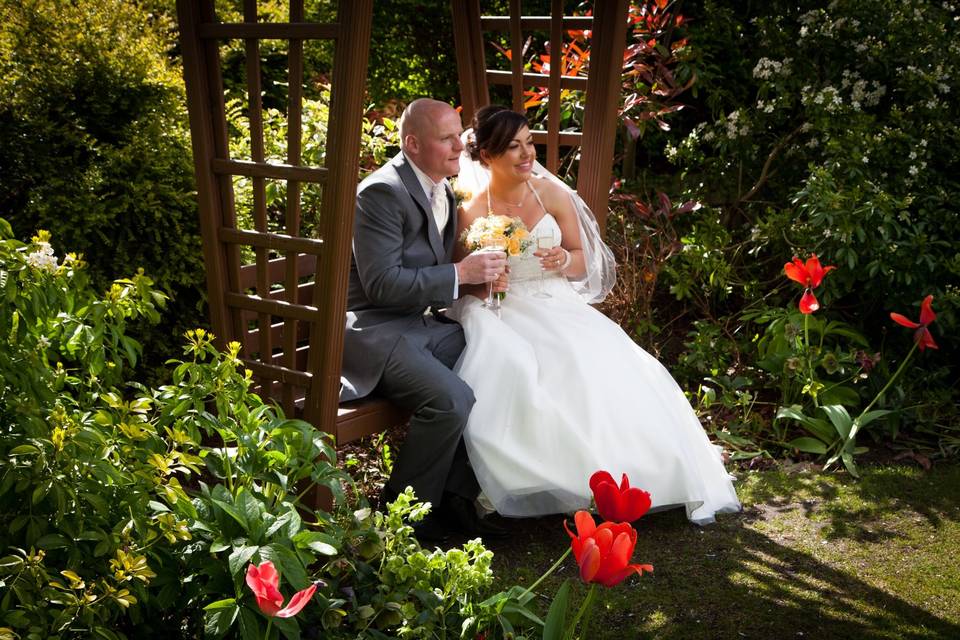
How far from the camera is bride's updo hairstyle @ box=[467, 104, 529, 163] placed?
4.16 m

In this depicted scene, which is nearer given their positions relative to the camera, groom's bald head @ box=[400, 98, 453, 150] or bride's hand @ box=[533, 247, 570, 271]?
groom's bald head @ box=[400, 98, 453, 150]

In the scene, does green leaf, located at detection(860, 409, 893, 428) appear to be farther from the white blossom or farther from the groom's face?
the white blossom

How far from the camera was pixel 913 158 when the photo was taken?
5016mm

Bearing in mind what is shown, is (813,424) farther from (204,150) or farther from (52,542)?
(52,542)

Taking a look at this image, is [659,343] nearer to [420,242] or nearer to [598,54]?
[598,54]

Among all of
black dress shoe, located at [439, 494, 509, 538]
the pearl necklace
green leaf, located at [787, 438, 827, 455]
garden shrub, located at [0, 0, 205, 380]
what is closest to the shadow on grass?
green leaf, located at [787, 438, 827, 455]

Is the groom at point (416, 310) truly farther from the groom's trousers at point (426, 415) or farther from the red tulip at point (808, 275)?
the red tulip at point (808, 275)

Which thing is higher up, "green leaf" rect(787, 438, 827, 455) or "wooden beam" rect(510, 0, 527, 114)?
"wooden beam" rect(510, 0, 527, 114)

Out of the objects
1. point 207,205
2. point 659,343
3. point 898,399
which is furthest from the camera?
point 659,343

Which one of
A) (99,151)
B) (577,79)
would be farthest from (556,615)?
(577,79)

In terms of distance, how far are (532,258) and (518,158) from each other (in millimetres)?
425

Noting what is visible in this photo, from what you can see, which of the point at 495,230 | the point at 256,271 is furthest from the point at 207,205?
A: the point at 495,230

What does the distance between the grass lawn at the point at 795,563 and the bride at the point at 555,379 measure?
0.55ft

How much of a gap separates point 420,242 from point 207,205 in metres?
0.81
